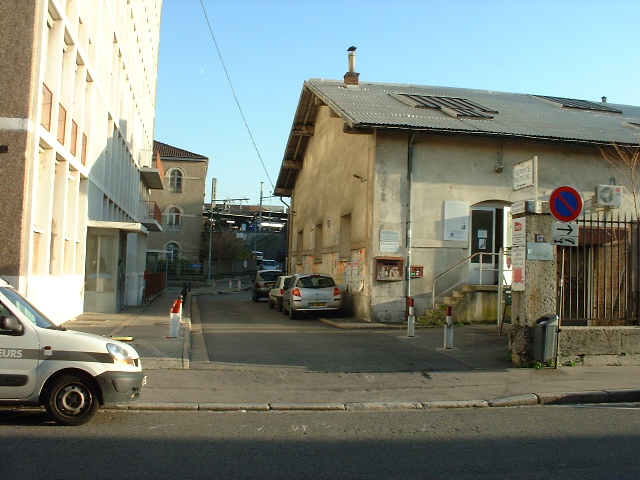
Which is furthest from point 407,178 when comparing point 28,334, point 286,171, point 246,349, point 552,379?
point 286,171

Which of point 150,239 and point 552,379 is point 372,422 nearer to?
point 552,379

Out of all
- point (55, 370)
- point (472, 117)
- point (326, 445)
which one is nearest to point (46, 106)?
point (55, 370)

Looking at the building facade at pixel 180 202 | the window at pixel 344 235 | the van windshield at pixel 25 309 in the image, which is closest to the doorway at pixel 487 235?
the window at pixel 344 235

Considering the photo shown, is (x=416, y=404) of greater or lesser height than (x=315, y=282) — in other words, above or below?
below

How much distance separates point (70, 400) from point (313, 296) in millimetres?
14540

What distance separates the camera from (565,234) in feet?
38.1

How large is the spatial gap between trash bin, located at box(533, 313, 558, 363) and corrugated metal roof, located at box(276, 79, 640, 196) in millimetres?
8648

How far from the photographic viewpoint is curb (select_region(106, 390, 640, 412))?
846cm

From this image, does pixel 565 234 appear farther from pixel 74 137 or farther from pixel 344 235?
pixel 344 235

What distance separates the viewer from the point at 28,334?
7.03m

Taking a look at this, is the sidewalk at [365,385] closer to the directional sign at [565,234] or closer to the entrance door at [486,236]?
the directional sign at [565,234]

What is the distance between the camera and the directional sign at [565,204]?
11172 mm

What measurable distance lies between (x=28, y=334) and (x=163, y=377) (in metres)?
3.41

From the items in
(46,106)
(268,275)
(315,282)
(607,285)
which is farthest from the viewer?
(268,275)
